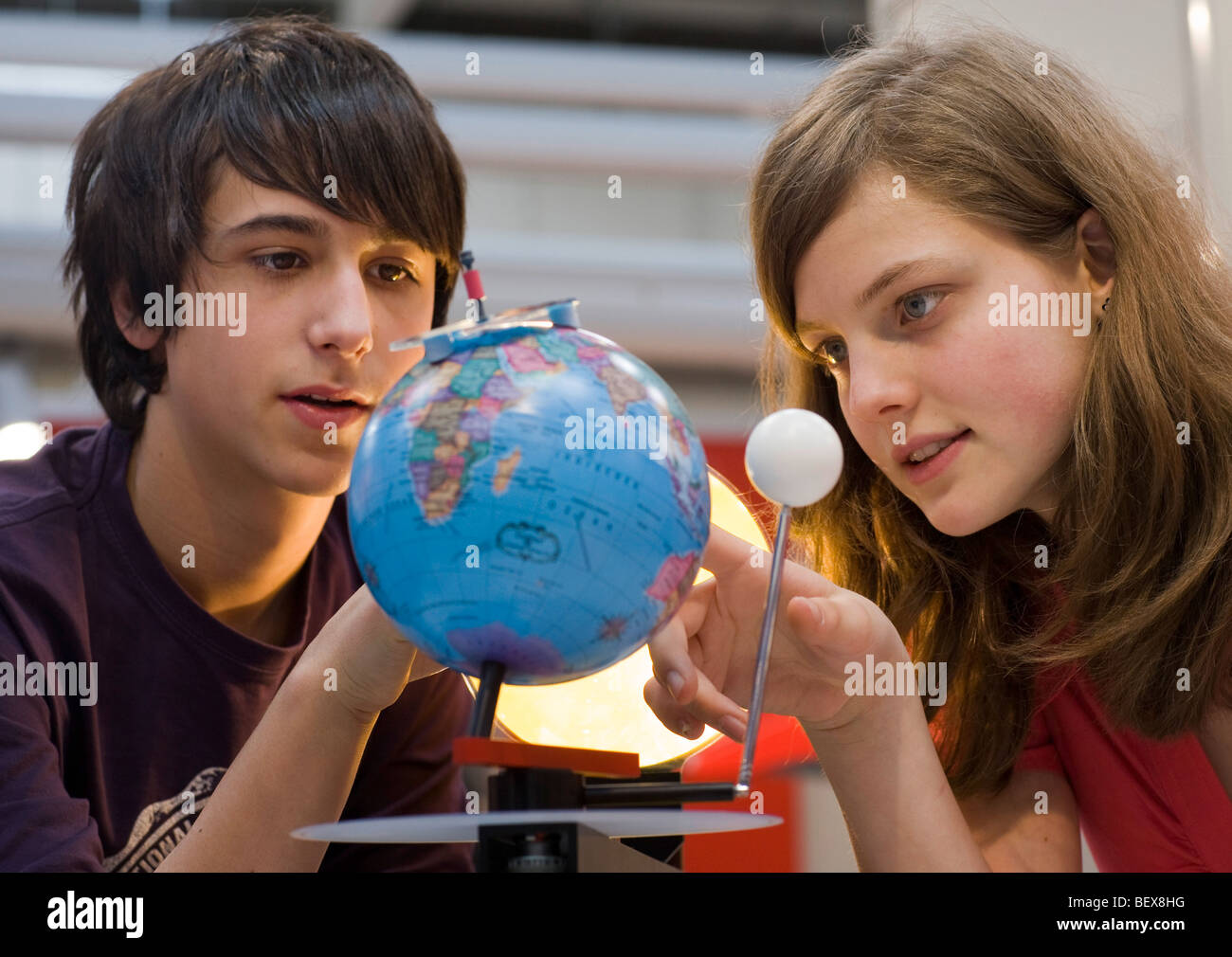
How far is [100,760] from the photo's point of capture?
1841 millimetres

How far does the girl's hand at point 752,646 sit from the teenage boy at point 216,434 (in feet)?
1.06

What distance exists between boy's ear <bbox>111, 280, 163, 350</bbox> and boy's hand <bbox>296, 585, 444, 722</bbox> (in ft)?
2.59

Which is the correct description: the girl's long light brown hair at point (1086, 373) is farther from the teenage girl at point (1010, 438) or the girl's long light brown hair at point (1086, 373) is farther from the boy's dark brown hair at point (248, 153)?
the boy's dark brown hair at point (248, 153)

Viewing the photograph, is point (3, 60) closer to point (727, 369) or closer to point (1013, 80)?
point (1013, 80)

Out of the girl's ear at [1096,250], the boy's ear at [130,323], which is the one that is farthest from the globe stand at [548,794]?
the boy's ear at [130,323]

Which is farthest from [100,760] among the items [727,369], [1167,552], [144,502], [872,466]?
[727,369]

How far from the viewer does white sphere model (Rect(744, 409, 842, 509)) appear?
1.15 meters

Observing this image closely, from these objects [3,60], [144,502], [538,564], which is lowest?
[538,564]

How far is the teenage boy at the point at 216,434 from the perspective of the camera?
1746mm

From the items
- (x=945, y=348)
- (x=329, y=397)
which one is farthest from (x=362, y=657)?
(x=945, y=348)

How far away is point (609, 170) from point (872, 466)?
277 cm

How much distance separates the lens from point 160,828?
1.84 metres

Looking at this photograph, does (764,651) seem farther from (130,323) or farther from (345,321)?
(130,323)

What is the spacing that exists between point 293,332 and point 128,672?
608mm
